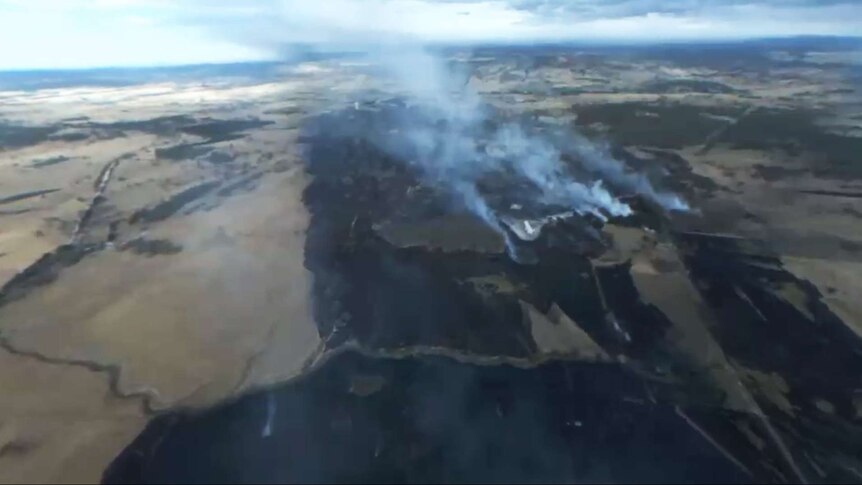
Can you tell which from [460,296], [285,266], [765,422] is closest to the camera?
[765,422]

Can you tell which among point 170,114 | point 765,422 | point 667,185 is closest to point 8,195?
point 170,114

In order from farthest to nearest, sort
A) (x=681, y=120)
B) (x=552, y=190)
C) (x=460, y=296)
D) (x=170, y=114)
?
(x=170, y=114)
(x=681, y=120)
(x=552, y=190)
(x=460, y=296)

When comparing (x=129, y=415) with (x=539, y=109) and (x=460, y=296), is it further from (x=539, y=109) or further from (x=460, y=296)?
(x=539, y=109)

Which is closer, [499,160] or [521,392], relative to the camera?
[521,392]

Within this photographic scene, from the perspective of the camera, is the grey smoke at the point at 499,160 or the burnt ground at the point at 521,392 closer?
the burnt ground at the point at 521,392

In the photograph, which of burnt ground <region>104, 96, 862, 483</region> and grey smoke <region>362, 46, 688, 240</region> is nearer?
burnt ground <region>104, 96, 862, 483</region>

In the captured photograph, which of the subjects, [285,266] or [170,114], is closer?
[285,266]

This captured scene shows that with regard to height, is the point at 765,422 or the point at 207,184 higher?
the point at 207,184
